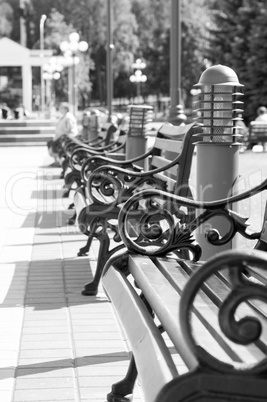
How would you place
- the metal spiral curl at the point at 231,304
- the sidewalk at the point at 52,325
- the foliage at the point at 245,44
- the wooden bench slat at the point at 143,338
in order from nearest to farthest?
the metal spiral curl at the point at 231,304 → the wooden bench slat at the point at 143,338 → the sidewalk at the point at 52,325 → the foliage at the point at 245,44

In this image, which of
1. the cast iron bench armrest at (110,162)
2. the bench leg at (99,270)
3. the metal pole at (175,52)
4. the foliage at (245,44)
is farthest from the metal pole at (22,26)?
the bench leg at (99,270)

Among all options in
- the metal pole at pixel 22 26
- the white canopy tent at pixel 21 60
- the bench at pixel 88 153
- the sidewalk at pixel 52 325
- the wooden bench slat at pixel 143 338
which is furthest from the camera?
the metal pole at pixel 22 26

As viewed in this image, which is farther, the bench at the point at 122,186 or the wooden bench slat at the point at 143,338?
the bench at the point at 122,186

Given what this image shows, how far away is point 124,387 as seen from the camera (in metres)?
3.60

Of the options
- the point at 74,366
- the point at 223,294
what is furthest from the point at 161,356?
the point at 74,366

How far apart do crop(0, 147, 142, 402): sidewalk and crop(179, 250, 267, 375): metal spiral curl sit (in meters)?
1.52

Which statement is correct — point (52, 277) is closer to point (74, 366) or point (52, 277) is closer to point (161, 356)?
point (74, 366)

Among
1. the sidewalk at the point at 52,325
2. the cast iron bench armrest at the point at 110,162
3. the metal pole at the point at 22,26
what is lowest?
the sidewalk at the point at 52,325

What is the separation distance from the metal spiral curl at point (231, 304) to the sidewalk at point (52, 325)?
1524 mm

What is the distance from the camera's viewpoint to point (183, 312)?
7.36 ft

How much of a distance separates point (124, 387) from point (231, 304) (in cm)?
149

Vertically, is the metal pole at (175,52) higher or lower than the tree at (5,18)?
lower

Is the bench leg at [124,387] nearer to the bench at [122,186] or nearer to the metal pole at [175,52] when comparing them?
the bench at [122,186]

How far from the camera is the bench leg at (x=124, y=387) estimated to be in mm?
3592
